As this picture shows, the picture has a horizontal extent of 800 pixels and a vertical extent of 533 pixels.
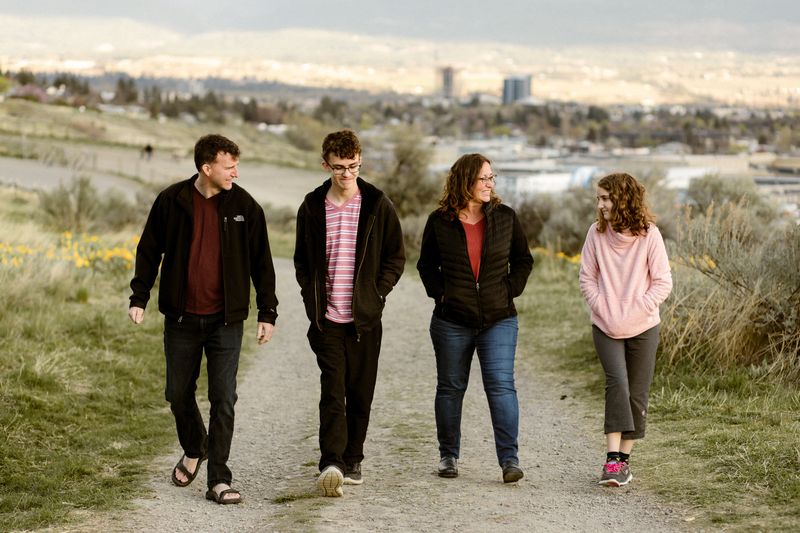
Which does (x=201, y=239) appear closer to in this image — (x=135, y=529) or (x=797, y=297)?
(x=135, y=529)

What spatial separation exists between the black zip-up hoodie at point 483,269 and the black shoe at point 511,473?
812 millimetres

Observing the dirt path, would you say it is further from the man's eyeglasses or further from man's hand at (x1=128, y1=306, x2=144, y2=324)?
the man's eyeglasses

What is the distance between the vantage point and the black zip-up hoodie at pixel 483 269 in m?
6.48

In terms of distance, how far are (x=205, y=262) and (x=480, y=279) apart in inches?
60.2

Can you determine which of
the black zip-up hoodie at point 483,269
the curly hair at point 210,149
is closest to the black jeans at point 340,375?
the black zip-up hoodie at point 483,269

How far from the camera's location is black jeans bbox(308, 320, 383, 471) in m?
6.39

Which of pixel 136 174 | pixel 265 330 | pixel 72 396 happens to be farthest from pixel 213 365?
pixel 136 174

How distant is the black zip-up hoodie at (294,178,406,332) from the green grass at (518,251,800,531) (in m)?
1.88

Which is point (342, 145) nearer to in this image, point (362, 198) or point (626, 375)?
point (362, 198)

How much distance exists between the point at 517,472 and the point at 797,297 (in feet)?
13.4

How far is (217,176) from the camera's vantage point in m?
6.14

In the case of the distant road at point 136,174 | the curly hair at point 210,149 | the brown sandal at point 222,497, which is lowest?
the distant road at point 136,174

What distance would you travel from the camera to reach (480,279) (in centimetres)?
649

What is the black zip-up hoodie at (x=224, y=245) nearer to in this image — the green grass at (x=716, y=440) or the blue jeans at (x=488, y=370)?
the blue jeans at (x=488, y=370)
